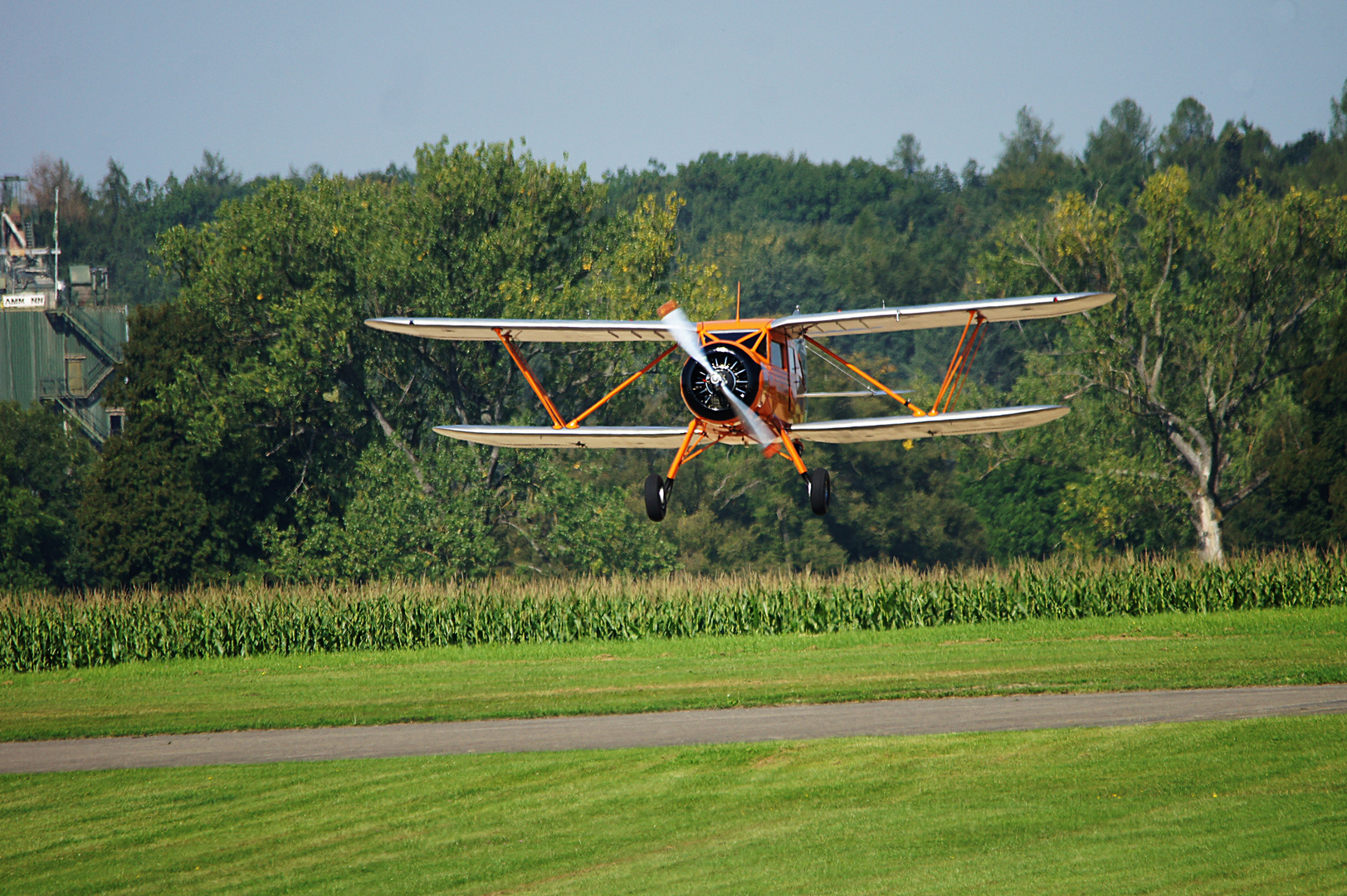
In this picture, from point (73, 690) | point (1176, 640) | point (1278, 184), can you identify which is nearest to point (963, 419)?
point (1176, 640)

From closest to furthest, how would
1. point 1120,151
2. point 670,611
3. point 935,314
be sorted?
point 935,314 → point 670,611 → point 1120,151

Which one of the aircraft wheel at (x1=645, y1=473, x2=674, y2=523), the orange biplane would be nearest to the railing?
the orange biplane

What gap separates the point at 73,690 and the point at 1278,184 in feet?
265

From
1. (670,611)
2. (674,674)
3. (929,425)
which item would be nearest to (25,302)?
(670,611)

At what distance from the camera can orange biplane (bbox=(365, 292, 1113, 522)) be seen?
58.1 ft

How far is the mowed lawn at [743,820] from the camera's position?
10.5m

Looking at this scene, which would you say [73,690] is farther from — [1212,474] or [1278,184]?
[1278,184]

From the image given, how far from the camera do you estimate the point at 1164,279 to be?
51.3 meters

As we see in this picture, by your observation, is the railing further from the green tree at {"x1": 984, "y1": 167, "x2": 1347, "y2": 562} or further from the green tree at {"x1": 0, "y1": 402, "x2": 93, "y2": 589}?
the green tree at {"x1": 984, "y1": 167, "x2": 1347, "y2": 562}

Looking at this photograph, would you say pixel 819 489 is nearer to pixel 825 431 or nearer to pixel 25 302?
pixel 825 431

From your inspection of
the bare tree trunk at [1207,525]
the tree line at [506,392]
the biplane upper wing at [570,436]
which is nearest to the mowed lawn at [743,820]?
the biplane upper wing at [570,436]

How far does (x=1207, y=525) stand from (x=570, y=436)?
126ft

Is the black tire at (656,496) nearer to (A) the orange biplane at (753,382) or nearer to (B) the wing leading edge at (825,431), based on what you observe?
(A) the orange biplane at (753,382)

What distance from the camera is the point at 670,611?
104 ft
